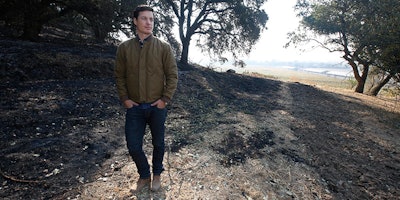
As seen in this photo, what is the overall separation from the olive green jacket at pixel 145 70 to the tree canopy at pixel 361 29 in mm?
10426

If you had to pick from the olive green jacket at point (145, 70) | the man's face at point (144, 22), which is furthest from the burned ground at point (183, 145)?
the man's face at point (144, 22)

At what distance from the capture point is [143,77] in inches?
115

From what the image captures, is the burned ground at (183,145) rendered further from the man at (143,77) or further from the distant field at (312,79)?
the distant field at (312,79)

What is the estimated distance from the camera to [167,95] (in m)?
3.01

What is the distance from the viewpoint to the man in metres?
2.90

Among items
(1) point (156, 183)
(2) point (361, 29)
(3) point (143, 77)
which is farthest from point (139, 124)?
(2) point (361, 29)

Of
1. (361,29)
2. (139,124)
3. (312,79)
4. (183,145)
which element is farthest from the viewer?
(312,79)

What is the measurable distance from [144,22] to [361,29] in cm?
1414

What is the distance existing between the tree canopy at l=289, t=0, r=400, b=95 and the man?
10455 mm

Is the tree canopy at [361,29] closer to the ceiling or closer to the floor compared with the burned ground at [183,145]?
closer to the ceiling

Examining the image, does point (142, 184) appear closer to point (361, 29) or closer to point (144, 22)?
point (144, 22)

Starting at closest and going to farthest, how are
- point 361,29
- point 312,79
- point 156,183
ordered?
point 156,183, point 361,29, point 312,79

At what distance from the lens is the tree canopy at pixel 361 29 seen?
991 cm

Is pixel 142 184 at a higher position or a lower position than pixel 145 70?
lower
